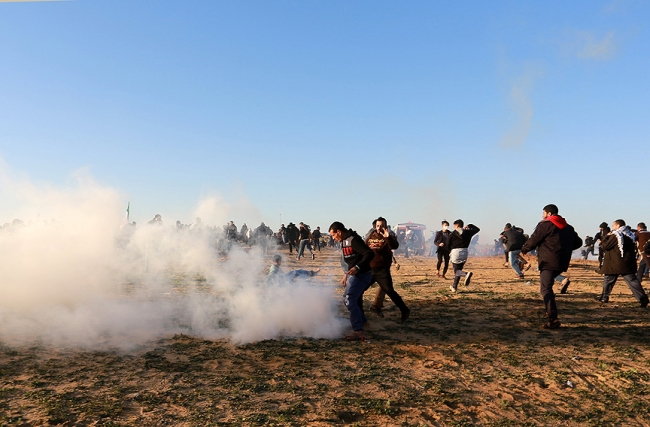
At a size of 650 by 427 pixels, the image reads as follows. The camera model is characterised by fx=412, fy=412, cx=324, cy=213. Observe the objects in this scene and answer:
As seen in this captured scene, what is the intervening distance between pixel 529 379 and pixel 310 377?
266cm

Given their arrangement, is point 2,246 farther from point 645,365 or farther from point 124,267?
point 645,365

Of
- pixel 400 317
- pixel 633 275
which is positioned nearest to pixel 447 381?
pixel 400 317

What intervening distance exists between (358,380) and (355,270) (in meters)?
2.20

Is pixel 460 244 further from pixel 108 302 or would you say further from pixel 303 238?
pixel 303 238

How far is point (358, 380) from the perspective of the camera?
489 centimetres

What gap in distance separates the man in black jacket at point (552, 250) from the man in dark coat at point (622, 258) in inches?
107

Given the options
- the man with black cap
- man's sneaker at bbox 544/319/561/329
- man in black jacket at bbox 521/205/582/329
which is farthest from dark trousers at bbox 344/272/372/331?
the man with black cap

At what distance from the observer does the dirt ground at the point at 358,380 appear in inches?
154

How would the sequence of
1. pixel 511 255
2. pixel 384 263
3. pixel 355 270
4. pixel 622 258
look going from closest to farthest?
pixel 355 270 → pixel 384 263 → pixel 622 258 → pixel 511 255

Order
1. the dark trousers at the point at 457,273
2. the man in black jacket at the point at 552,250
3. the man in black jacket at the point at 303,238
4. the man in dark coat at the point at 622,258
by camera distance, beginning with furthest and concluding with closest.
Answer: the man in black jacket at the point at 303,238
the dark trousers at the point at 457,273
the man in dark coat at the point at 622,258
the man in black jacket at the point at 552,250

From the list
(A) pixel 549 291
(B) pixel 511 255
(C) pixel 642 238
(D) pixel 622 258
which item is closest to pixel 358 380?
(A) pixel 549 291

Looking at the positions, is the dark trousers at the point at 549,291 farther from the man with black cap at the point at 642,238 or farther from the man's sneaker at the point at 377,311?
the man with black cap at the point at 642,238

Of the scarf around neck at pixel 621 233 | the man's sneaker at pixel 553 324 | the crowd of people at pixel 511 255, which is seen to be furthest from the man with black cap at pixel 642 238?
the man's sneaker at pixel 553 324

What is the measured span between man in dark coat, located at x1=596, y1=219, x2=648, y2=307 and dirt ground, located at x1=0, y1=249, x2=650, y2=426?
6.83 ft
